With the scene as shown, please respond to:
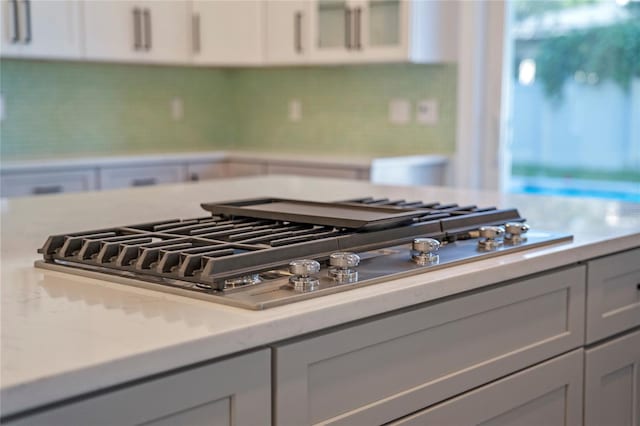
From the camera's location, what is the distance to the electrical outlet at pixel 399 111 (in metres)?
4.92

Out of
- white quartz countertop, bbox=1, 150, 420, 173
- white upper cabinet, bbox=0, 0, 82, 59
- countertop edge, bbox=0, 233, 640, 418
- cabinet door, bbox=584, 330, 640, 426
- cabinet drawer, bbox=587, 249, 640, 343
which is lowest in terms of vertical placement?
cabinet door, bbox=584, 330, 640, 426

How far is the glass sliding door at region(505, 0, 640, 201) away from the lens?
171 inches

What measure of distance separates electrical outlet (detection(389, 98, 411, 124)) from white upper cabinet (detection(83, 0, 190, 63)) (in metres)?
1.24

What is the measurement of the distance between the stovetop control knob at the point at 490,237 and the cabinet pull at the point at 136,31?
140 inches

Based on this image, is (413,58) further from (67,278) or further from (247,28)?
(67,278)

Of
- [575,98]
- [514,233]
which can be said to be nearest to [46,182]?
[575,98]

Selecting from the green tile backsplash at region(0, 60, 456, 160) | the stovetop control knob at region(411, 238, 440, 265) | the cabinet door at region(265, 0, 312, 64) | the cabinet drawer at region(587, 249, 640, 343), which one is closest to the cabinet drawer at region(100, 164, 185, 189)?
the green tile backsplash at region(0, 60, 456, 160)

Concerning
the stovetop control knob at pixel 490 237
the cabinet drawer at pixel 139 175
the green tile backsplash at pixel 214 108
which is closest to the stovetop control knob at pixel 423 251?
the stovetop control knob at pixel 490 237

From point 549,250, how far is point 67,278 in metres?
0.84

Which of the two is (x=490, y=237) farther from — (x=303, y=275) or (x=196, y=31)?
(x=196, y=31)

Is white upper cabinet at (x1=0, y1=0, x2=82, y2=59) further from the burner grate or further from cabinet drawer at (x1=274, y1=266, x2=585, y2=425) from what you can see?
cabinet drawer at (x1=274, y1=266, x2=585, y2=425)

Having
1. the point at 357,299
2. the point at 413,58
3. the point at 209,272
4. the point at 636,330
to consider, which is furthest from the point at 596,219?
the point at 413,58

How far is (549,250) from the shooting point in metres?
1.55

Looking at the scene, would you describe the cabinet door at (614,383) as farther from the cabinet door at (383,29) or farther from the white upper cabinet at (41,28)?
the white upper cabinet at (41,28)
